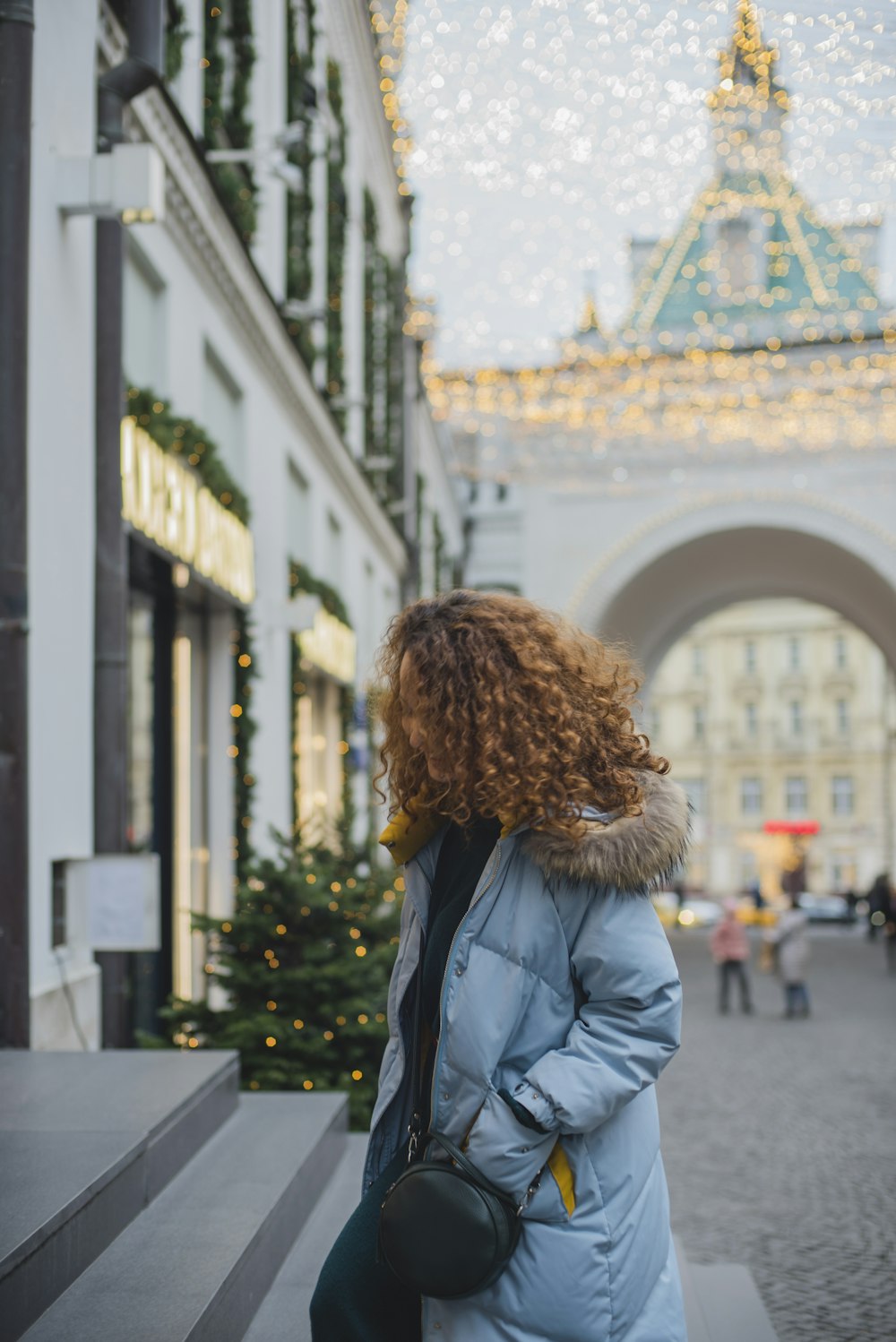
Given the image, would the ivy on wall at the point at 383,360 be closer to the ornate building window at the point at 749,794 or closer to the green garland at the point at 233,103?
the green garland at the point at 233,103

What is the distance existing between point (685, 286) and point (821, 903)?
25.7m

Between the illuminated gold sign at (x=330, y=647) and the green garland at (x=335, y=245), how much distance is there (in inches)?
91.6

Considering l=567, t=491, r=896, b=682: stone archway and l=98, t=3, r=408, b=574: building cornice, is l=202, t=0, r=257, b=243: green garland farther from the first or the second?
l=567, t=491, r=896, b=682: stone archway

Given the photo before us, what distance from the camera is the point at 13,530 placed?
206 inches

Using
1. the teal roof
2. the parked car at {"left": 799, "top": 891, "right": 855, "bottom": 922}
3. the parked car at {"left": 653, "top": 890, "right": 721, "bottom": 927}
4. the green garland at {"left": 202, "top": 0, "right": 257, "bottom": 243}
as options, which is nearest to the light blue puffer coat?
the green garland at {"left": 202, "top": 0, "right": 257, "bottom": 243}

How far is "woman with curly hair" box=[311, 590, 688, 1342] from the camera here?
7.97 feet

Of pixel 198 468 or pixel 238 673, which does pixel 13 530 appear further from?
pixel 238 673

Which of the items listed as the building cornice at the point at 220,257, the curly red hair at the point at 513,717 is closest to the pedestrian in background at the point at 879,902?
the building cornice at the point at 220,257

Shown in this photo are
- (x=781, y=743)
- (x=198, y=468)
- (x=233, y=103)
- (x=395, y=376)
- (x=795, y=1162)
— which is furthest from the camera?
(x=781, y=743)

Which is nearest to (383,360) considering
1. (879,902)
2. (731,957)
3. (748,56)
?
(731,957)

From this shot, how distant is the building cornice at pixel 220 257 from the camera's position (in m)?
7.95

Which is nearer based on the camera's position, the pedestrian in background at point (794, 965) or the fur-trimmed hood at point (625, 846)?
the fur-trimmed hood at point (625, 846)

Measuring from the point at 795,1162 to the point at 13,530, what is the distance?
5361mm

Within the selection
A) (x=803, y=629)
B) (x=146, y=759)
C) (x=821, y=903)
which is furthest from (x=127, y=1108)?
(x=803, y=629)
